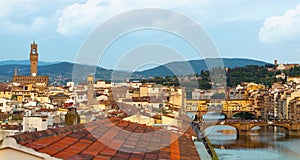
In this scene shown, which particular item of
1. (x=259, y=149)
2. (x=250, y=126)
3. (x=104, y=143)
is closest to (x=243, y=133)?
(x=250, y=126)

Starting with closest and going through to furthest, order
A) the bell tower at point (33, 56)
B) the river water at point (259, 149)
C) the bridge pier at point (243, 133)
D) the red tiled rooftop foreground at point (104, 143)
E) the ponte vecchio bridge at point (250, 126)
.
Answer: the red tiled rooftop foreground at point (104, 143)
the river water at point (259, 149)
the bridge pier at point (243, 133)
the ponte vecchio bridge at point (250, 126)
the bell tower at point (33, 56)

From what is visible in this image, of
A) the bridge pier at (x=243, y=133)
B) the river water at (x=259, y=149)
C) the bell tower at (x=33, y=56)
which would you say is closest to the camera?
the river water at (x=259, y=149)

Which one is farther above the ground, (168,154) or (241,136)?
(168,154)

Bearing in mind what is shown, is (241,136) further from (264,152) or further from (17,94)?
(17,94)

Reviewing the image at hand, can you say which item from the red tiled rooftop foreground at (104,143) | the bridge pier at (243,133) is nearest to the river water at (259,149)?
the bridge pier at (243,133)

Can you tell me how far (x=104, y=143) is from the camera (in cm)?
352

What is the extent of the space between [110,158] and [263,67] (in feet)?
283

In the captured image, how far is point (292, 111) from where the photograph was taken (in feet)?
136

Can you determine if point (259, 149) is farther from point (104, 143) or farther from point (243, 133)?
point (104, 143)

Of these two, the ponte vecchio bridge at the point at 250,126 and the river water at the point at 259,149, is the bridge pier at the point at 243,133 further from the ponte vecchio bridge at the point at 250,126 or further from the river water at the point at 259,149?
the river water at the point at 259,149

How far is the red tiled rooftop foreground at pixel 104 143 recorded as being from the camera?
2.97 m

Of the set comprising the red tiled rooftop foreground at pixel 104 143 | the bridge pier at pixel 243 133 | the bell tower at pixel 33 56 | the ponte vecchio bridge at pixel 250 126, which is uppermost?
the bell tower at pixel 33 56

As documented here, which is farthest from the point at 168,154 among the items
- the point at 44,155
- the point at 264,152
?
the point at 264,152

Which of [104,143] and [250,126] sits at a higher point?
[104,143]
